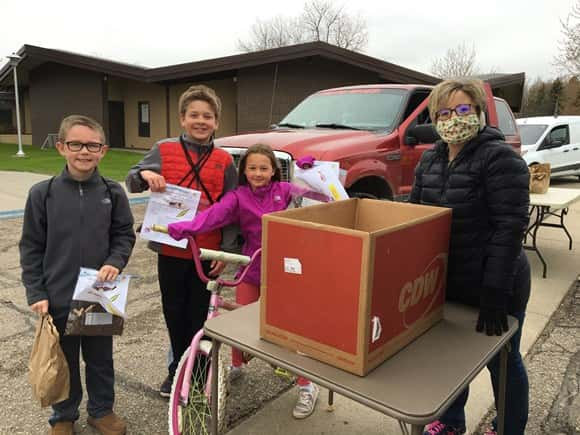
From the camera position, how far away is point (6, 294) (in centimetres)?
454

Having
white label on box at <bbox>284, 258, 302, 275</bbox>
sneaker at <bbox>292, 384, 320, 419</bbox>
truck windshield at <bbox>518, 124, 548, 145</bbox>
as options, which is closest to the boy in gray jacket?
white label on box at <bbox>284, 258, 302, 275</bbox>

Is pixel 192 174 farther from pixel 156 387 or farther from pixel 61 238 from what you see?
pixel 156 387

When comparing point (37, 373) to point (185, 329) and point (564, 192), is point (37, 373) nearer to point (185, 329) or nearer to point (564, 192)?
point (185, 329)

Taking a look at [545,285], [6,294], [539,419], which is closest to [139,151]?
[6,294]

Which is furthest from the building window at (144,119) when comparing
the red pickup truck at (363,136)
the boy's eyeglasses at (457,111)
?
the boy's eyeglasses at (457,111)

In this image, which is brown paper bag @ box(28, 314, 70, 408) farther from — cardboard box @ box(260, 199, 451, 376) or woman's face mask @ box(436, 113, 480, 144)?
woman's face mask @ box(436, 113, 480, 144)

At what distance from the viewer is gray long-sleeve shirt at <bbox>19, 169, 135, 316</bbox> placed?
224cm

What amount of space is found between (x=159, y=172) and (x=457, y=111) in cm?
154

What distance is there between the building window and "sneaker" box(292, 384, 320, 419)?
69.6ft

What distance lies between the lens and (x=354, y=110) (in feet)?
18.5

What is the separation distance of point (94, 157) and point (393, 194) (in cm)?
351

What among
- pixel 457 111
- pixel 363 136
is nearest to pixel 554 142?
pixel 363 136

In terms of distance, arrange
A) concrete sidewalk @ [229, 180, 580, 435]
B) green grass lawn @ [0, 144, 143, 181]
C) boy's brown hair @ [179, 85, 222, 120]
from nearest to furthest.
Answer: boy's brown hair @ [179, 85, 222, 120], concrete sidewalk @ [229, 180, 580, 435], green grass lawn @ [0, 144, 143, 181]

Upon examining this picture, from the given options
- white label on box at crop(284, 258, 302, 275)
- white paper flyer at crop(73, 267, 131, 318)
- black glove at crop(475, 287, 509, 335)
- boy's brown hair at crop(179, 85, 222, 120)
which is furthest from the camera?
boy's brown hair at crop(179, 85, 222, 120)
